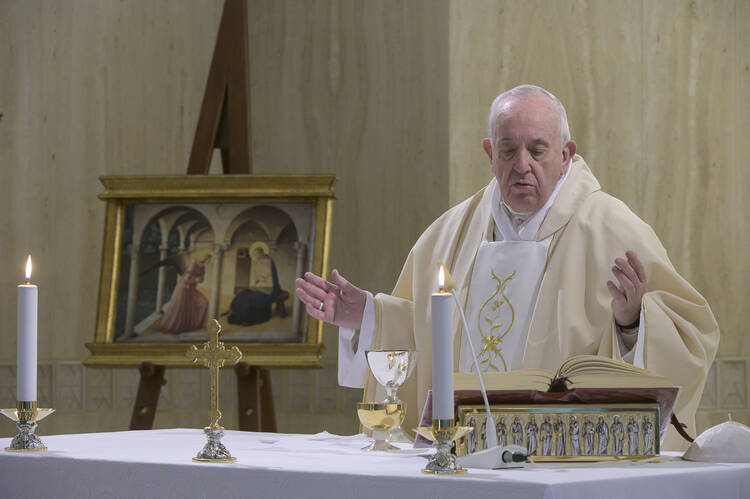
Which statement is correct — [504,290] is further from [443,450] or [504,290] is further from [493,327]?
[443,450]

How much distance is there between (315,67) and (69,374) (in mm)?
2618

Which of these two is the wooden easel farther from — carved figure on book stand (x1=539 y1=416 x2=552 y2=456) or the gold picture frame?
carved figure on book stand (x1=539 y1=416 x2=552 y2=456)

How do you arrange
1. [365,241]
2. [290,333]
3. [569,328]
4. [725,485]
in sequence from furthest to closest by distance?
[365,241], [290,333], [569,328], [725,485]

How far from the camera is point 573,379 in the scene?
251 cm

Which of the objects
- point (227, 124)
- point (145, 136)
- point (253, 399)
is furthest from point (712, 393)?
point (145, 136)

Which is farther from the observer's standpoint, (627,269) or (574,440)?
(627,269)

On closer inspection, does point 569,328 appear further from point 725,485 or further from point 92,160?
point 92,160

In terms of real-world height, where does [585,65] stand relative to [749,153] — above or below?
above

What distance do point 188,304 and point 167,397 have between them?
65.2 inches

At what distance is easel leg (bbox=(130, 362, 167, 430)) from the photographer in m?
5.66

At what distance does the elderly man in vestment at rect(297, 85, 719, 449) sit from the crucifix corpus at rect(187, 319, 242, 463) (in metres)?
1.01

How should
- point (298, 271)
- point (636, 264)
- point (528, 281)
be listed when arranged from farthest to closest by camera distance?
point (298, 271), point (528, 281), point (636, 264)

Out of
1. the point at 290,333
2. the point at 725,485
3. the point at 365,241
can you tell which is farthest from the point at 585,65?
the point at 725,485

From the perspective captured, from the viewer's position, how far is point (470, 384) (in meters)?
2.50
